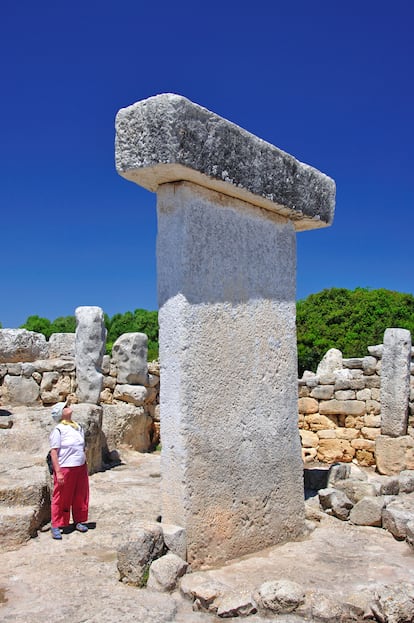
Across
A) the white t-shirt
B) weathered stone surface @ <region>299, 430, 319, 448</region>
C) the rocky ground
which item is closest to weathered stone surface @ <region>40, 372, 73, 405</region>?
weathered stone surface @ <region>299, 430, 319, 448</region>

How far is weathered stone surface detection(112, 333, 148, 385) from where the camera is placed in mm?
10438

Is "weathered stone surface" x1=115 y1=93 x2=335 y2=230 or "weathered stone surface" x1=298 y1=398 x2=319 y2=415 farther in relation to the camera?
"weathered stone surface" x1=298 y1=398 x2=319 y2=415

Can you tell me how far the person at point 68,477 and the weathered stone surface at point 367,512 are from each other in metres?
2.44

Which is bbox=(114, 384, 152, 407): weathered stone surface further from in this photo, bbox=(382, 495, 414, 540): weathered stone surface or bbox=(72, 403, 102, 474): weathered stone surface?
bbox=(382, 495, 414, 540): weathered stone surface

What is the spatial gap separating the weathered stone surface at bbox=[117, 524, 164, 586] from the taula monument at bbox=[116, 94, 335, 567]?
21cm

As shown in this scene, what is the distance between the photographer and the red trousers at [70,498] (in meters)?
5.58

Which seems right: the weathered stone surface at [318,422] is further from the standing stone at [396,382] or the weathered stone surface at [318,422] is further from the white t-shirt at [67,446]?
the white t-shirt at [67,446]

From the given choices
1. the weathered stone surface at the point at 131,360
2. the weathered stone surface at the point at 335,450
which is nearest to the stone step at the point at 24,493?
the weathered stone surface at the point at 131,360

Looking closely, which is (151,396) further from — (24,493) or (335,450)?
(24,493)

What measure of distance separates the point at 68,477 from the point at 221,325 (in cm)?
222

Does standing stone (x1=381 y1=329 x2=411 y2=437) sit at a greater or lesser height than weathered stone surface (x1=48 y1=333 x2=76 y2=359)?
lesser

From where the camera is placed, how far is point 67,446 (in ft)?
19.0

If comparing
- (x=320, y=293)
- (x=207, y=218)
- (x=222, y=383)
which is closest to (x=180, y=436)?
(x=222, y=383)

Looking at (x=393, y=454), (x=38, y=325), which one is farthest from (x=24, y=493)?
(x=38, y=325)
